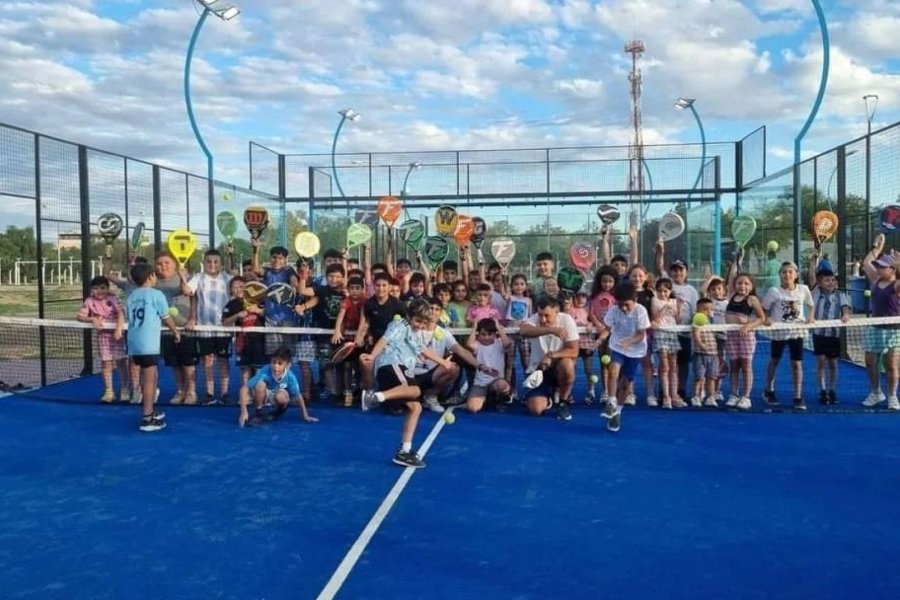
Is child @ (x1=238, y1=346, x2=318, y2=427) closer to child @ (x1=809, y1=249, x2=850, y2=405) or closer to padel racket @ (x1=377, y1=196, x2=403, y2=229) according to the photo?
padel racket @ (x1=377, y1=196, x2=403, y2=229)

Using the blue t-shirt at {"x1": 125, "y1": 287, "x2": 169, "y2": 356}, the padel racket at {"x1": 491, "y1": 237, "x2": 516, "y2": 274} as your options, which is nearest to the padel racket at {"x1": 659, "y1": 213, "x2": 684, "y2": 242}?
the padel racket at {"x1": 491, "y1": 237, "x2": 516, "y2": 274}

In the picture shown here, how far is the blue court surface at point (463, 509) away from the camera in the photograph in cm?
436

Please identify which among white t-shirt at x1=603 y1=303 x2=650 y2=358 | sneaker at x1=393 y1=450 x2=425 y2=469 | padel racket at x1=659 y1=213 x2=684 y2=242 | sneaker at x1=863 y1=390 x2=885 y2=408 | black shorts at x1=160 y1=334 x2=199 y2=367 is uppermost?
padel racket at x1=659 y1=213 x2=684 y2=242

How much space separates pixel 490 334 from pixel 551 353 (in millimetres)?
750

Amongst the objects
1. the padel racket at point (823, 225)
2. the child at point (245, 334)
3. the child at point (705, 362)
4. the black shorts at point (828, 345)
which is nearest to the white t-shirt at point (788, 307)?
the black shorts at point (828, 345)

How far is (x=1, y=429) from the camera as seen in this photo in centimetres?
840

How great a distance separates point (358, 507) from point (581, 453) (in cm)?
248

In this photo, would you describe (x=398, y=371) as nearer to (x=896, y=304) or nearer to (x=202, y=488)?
(x=202, y=488)

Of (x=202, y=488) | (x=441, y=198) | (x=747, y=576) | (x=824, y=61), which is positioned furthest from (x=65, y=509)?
(x=441, y=198)

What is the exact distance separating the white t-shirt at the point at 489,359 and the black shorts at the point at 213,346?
3.17 m

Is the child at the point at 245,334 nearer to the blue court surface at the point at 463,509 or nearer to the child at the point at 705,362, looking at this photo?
the blue court surface at the point at 463,509

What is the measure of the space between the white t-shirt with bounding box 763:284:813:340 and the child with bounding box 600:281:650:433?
5.91 feet

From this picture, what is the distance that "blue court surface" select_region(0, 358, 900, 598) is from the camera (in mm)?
4363

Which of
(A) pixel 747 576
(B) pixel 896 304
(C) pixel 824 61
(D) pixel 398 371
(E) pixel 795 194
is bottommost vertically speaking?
(A) pixel 747 576
